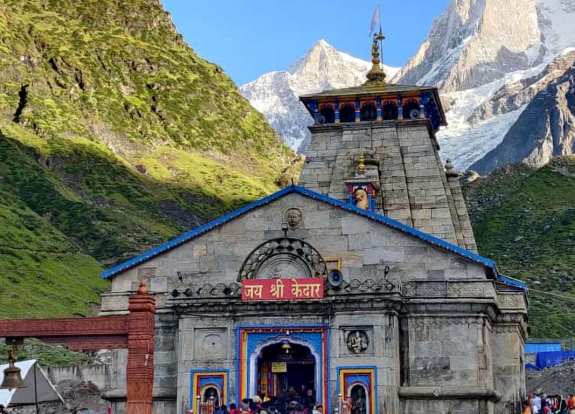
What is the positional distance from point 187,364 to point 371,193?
10692 millimetres

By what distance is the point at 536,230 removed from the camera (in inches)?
3789

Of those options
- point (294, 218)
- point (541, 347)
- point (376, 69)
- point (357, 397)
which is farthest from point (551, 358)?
point (357, 397)

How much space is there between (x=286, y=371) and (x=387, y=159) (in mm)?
11173

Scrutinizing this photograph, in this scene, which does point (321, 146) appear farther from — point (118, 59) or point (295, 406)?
point (118, 59)

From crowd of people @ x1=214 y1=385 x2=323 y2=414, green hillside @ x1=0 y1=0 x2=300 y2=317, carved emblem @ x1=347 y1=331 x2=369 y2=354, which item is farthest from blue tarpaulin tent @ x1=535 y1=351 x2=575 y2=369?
green hillside @ x1=0 y1=0 x2=300 y2=317

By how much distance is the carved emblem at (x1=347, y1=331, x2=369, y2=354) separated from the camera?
3148 cm

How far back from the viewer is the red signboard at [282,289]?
32.1 m

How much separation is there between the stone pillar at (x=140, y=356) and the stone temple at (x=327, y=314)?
969 centimetres

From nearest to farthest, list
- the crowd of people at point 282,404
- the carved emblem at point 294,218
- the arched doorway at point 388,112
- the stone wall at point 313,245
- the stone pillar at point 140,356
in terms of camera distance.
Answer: the stone pillar at point 140,356 < the crowd of people at point 282,404 < the stone wall at point 313,245 < the carved emblem at point 294,218 < the arched doorway at point 388,112

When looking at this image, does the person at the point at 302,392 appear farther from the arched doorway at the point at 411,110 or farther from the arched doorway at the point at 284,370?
the arched doorway at the point at 411,110

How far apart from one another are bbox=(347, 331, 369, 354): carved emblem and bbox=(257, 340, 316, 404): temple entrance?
186cm

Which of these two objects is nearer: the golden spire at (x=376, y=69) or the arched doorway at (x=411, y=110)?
the arched doorway at (x=411, y=110)

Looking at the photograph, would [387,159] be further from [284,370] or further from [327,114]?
[284,370]

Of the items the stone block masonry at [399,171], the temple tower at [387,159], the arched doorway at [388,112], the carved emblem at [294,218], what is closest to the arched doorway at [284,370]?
the carved emblem at [294,218]
